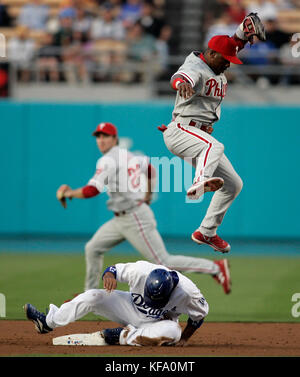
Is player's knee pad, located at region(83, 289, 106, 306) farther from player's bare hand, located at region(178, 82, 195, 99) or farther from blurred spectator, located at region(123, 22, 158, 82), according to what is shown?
blurred spectator, located at region(123, 22, 158, 82)

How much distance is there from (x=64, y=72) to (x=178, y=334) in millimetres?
10038

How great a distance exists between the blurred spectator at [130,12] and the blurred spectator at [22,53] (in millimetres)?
2071

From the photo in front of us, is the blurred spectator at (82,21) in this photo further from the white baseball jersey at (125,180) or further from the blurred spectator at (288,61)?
the white baseball jersey at (125,180)

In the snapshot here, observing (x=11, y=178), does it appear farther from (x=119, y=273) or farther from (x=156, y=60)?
(x=119, y=273)

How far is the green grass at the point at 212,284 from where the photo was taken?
31.1ft

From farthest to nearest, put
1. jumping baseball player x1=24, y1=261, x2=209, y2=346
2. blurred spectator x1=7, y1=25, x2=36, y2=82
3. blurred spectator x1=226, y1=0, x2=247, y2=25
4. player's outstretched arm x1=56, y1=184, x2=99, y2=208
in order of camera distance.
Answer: blurred spectator x1=226, y1=0, x2=247, y2=25, blurred spectator x1=7, y1=25, x2=36, y2=82, player's outstretched arm x1=56, y1=184, x2=99, y2=208, jumping baseball player x1=24, y1=261, x2=209, y2=346

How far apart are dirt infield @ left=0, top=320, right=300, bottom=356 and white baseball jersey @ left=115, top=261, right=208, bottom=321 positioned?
1.07 feet

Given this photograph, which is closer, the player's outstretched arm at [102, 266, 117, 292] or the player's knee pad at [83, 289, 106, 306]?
the player's outstretched arm at [102, 266, 117, 292]

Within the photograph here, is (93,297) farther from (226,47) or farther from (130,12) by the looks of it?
(130,12)

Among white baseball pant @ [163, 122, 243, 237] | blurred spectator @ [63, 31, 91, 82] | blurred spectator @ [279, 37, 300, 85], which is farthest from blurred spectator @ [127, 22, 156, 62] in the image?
white baseball pant @ [163, 122, 243, 237]

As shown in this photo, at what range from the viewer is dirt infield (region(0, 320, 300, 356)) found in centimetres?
687

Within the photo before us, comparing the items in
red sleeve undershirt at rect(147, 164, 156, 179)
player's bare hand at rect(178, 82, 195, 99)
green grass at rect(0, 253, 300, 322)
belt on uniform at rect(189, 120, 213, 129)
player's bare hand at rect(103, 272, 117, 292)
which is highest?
player's bare hand at rect(178, 82, 195, 99)

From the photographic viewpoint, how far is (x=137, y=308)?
23.5ft

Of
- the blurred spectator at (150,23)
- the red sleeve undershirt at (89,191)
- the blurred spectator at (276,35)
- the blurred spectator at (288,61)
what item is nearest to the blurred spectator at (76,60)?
the blurred spectator at (150,23)
